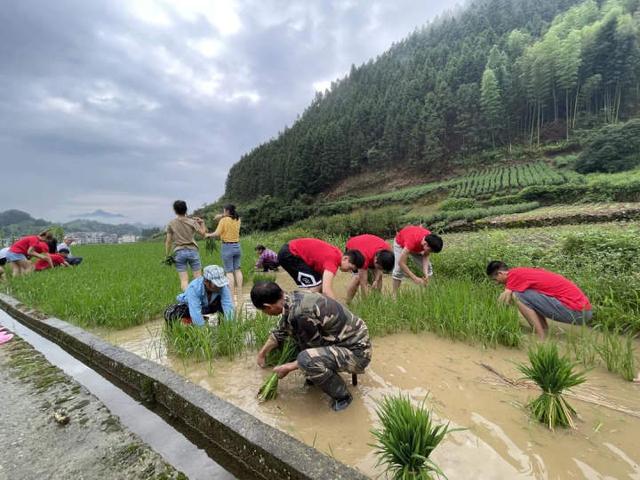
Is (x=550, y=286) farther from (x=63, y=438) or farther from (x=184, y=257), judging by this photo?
(x=184, y=257)

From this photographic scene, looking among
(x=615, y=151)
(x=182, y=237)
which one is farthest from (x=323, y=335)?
(x=615, y=151)

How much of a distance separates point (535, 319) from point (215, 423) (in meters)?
3.27

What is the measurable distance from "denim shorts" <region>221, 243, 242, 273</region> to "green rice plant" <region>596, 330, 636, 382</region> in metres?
4.79

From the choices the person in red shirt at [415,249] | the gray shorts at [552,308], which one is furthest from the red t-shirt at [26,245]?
the gray shorts at [552,308]

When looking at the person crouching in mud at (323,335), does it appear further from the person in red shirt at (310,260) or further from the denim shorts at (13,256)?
A: the denim shorts at (13,256)

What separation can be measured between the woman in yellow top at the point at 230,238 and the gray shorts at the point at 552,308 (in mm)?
4045

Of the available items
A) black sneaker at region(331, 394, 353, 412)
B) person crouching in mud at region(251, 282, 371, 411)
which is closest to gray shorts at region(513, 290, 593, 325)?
person crouching in mud at region(251, 282, 371, 411)

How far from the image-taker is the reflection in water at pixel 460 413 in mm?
1831

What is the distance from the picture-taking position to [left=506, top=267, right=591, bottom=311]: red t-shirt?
3455mm

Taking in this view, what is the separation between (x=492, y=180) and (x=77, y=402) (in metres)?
38.3

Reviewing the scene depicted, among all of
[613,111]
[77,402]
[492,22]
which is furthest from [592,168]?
[492,22]

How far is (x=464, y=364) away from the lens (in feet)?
9.96

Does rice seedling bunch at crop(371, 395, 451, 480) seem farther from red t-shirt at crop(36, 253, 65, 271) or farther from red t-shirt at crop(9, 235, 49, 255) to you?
red t-shirt at crop(36, 253, 65, 271)

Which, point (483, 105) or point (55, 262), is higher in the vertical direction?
point (483, 105)
